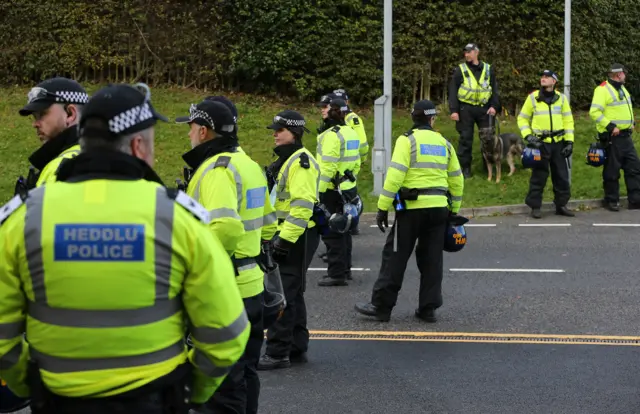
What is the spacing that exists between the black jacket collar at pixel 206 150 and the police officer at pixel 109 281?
1992mm

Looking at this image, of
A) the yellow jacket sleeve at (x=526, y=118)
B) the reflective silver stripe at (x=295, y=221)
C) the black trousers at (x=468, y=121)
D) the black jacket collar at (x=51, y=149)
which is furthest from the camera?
the black trousers at (x=468, y=121)

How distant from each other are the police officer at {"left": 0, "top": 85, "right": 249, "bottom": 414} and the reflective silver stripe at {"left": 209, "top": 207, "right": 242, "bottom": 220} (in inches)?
66.0

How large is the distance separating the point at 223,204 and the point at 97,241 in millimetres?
1962

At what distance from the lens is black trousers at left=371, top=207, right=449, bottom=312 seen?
854 centimetres

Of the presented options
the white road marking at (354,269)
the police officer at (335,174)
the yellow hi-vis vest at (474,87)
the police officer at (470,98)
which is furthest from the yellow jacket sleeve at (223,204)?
the yellow hi-vis vest at (474,87)

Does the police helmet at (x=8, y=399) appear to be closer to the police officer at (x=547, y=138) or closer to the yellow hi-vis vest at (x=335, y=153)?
the yellow hi-vis vest at (x=335, y=153)

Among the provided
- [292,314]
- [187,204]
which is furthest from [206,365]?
[292,314]

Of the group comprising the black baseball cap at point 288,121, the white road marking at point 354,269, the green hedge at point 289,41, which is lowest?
the white road marking at point 354,269

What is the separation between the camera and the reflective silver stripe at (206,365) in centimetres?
336

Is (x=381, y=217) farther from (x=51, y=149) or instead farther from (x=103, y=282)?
(x=103, y=282)

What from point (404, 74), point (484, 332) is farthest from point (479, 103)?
point (484, 332)

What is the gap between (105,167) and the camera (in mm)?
3193

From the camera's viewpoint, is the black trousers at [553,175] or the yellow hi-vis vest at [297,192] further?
the black trousers at [553,175]

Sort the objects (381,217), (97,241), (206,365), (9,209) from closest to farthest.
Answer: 1. (97,241)
2. (9,209)
3. (206,365)
4. (381,217)
